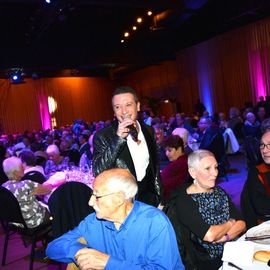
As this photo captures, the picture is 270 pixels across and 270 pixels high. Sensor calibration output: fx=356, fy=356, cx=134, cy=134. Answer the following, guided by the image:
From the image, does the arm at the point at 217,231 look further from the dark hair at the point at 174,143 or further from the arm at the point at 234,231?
the dark hair at the point at 174,143

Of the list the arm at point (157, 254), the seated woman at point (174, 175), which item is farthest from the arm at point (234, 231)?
the seated woman at point (174, 175)

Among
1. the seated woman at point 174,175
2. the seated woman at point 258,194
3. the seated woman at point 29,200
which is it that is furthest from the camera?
the seated woman at point 29,200

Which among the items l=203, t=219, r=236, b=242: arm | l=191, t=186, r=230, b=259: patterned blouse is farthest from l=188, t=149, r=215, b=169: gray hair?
l=203, t=219, r=236, b=242: arm

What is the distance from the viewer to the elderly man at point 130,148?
2.03 meters

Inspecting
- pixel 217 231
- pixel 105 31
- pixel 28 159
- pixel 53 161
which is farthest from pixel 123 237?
pixel 105 31

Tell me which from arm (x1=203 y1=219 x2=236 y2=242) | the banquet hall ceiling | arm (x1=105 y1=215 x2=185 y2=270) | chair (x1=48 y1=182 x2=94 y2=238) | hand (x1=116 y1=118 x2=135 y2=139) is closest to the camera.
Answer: arm (x1=105 y1=215 x2=185 y2=270)

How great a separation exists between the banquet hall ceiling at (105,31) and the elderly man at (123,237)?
1012 cm

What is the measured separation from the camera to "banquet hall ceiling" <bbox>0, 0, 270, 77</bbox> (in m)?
12.3

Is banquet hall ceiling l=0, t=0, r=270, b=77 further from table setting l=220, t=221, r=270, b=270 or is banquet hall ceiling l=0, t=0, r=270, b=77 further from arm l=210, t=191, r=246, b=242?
table setting l=220, t=221, r=270, b=270

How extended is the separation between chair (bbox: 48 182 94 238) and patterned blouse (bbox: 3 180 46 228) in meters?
0.98

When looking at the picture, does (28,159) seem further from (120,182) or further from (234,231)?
(120,182)

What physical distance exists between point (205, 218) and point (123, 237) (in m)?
0.74

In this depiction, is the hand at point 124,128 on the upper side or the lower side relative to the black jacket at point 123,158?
upper

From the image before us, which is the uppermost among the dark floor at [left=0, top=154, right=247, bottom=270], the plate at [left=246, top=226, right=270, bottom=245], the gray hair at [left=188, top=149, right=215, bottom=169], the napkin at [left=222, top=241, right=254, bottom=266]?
the gray hair at [left=188, top=149, right=215, bottom=169]
